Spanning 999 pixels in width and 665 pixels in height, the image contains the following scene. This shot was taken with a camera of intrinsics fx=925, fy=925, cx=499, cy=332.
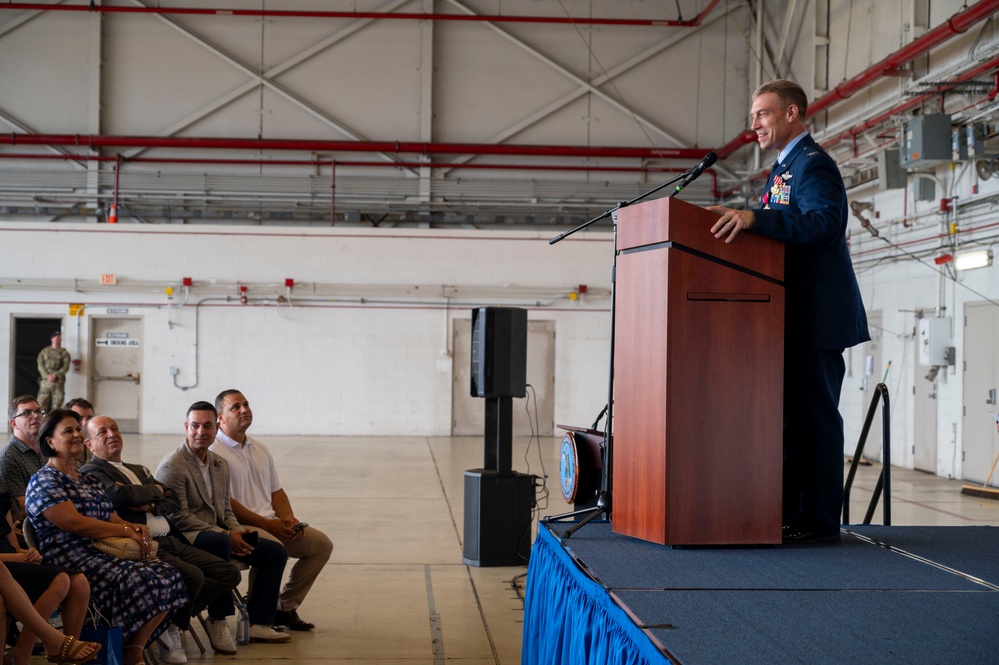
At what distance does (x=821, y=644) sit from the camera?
5.95 ft

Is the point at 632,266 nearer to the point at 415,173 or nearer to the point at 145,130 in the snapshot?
the point at 415,173

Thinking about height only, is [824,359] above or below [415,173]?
below

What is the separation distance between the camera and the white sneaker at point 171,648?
4234mm

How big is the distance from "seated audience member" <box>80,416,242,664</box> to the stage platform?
1894 millimetres

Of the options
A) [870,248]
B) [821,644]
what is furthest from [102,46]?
[821,644]

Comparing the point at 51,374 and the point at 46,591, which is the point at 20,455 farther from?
the point at 51,374

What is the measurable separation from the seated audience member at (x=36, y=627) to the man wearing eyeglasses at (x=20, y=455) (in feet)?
3.04

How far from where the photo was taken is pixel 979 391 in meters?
10.4

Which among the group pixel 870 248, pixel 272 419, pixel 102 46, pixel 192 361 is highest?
pixel 102 46

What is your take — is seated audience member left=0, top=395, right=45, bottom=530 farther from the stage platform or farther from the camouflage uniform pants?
the camouflage uniform pants

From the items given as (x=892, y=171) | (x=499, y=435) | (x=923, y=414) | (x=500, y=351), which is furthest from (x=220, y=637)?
(x=923, y=414)

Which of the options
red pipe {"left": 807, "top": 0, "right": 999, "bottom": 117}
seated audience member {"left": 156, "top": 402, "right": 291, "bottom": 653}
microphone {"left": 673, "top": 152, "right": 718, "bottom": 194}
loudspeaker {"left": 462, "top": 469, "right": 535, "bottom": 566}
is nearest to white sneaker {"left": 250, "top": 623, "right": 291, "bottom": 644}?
seated audience member {"left": 156, "top": 402, "right": 291, "bottom": 653}

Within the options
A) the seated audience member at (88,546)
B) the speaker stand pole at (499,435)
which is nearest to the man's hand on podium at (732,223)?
the seated audience member at (88,546)

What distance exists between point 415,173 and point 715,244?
541 inches
